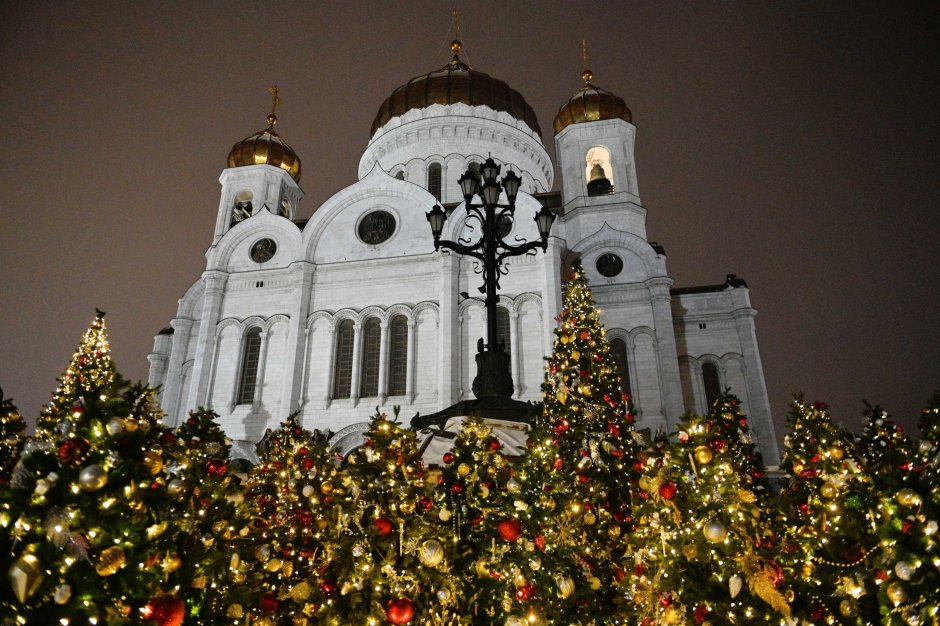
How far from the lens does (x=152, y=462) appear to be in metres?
2.62

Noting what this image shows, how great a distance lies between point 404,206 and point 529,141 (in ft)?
32.2

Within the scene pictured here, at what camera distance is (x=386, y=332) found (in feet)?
61.1

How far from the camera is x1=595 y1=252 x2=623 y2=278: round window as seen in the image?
20.5 meters

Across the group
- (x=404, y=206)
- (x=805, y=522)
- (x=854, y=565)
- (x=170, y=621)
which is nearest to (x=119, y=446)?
(x=170, y=621)

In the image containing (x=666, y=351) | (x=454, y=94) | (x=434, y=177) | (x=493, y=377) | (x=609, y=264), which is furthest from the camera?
(x=454, y=94)

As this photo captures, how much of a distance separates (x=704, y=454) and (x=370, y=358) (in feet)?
51.7

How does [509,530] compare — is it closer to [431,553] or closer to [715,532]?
[431,553]

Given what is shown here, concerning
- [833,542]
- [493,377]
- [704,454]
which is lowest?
[833,542]

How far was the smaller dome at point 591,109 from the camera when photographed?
23.7 m

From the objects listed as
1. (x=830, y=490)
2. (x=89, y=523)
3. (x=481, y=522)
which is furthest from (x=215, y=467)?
(x=830, y=490)

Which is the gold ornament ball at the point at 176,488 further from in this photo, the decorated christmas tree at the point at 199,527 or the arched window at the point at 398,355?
the arched window at the point at 398,355

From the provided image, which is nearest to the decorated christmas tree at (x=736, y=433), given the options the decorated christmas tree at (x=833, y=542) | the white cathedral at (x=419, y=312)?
the decorated christmas tree at (x=833, y=542)

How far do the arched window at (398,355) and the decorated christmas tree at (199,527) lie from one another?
13098mm

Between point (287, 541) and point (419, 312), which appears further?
point (419, 312)
